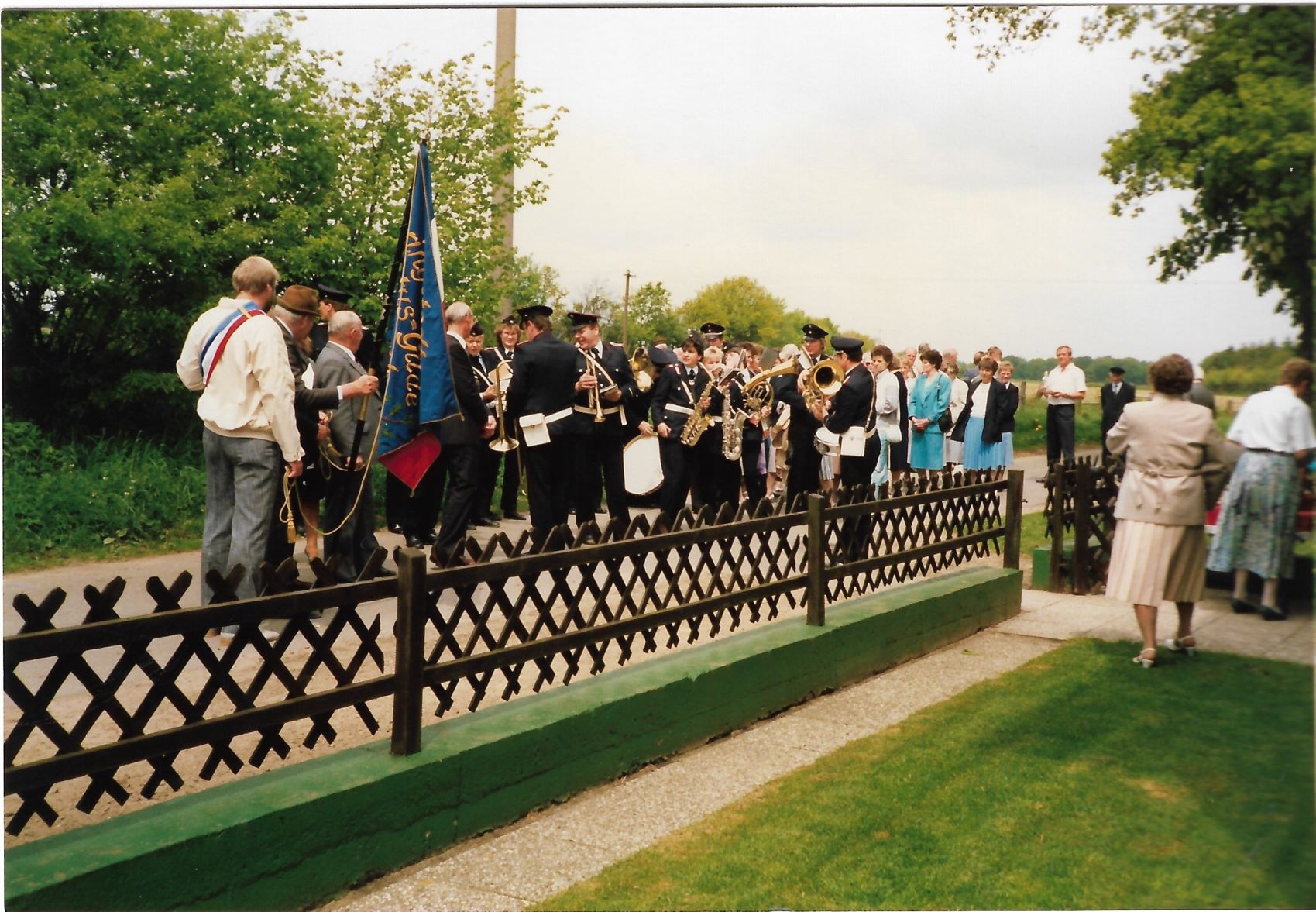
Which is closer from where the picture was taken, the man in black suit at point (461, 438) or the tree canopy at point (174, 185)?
the man in black suit at point (461, 438)

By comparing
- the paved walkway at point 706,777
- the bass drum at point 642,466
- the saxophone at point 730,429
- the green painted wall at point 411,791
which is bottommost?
the paved walkway at point 706,777

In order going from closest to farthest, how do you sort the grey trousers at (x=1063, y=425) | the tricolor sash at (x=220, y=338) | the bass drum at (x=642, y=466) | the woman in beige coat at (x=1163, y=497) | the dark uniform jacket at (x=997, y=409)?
1. the tricolor sash at (x=220, y=338)
2. the woman in beige coat at (x=1163, y=497)
3. the bass drum at (x=642, y=466)
4. the dark uniform jacket at (x=997, y=409)
5. the grey trousers at (x=1063, y=425)

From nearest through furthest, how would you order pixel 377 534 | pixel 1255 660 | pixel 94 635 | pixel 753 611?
pixel 94 635 → pixel 753 611 → pixel 1255 660 → pixel 377 534

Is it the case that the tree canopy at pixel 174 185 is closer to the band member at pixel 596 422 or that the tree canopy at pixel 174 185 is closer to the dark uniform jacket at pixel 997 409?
the band member at pixel 596 422

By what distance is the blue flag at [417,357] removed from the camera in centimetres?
633

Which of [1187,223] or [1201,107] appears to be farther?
[1187,223]

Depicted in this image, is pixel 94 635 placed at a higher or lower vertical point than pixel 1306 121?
lower

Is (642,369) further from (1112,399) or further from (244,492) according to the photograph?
(244,492)

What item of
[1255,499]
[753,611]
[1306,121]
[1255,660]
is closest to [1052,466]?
[1255,499]

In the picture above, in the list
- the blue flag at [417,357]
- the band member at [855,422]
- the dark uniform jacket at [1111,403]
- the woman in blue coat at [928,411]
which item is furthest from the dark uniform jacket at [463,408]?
the dark uniform jacket at [1111,403]

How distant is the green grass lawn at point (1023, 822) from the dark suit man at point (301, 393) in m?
3.86

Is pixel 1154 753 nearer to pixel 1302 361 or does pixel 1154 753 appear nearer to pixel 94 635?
pixel 1302 361

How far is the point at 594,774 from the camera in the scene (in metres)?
4.96

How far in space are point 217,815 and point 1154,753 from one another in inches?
166
